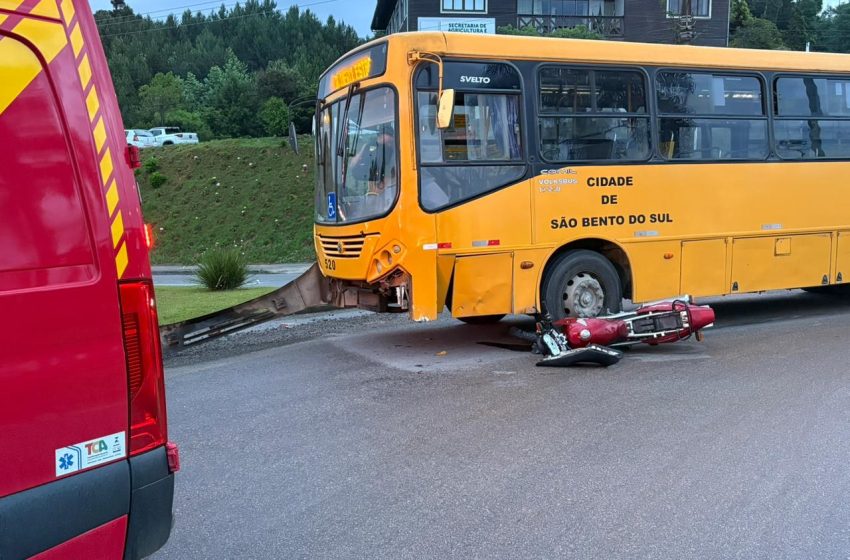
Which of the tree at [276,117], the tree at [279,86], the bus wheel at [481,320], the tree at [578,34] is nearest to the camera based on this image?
the bus wheel at [481,320]

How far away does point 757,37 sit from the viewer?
43.7 metres

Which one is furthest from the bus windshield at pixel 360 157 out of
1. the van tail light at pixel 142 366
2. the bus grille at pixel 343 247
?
the van tail light at pixel 142 366

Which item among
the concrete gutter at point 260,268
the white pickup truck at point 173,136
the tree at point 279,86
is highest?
the tree at point 279,86

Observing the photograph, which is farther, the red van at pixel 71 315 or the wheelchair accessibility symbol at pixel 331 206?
the wheelchair accessibility symbol at pixel 331 206

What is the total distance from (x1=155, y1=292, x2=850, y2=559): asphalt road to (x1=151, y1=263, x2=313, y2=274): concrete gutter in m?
12.6

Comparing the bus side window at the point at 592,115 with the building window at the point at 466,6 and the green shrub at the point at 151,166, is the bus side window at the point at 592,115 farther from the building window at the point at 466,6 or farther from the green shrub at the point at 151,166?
the building window at the point at 466,6

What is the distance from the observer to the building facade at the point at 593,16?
38.7 meters

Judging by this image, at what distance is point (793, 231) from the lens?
973 centimetres

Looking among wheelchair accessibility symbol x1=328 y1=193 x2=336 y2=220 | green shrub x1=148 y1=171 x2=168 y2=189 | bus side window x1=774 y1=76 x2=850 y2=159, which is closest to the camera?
wheelchair accessibility symbol x1=328 y1=193 x2=336 y2=220

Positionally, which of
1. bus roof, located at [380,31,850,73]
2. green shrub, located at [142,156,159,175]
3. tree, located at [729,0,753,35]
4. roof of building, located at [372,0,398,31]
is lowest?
green shrub, located at [142,156,159,175]

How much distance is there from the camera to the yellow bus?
303 inches

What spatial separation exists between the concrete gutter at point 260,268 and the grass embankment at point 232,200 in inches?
23.0

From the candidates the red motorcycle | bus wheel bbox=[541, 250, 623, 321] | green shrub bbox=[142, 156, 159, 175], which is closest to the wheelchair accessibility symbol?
bus wheel bbox=[541, 250, 623, 321]

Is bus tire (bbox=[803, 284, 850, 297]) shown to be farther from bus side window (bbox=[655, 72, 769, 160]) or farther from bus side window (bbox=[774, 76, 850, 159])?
bus side window (bbox=[655, 72, 769, 160])
